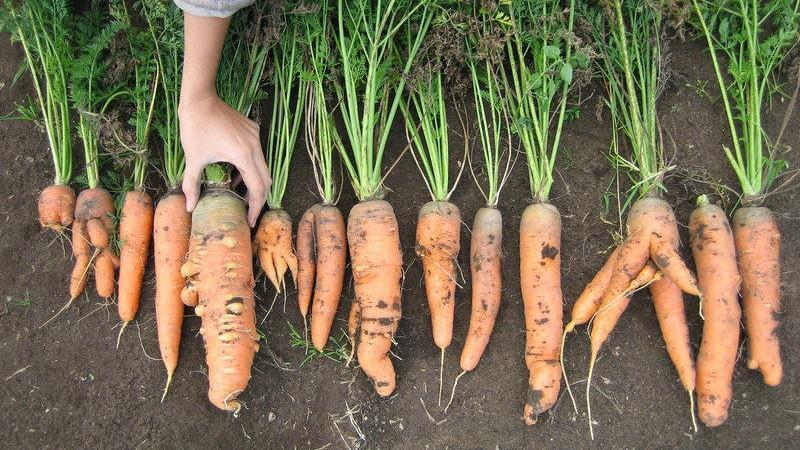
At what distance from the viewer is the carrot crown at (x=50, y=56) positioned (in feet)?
9.20

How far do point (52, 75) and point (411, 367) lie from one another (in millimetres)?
2328

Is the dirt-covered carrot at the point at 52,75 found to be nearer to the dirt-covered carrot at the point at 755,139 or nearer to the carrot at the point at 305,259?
the carrot at the point at 305,259

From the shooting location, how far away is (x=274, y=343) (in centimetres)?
283

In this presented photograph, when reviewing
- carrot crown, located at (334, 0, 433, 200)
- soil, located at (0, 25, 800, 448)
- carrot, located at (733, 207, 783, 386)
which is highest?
carrot crown, located at (334, 0, 433, 200)

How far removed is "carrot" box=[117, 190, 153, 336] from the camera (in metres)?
2.79

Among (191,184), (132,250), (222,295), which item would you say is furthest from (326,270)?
(132,250)

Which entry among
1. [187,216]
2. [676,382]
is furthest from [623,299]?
[187,216]

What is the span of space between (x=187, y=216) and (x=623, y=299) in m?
2.13

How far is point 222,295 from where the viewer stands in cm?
263

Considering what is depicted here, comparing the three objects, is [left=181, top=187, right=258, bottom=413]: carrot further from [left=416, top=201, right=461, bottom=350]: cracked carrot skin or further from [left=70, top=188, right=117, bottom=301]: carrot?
[left=416, top=201, right=461, bottom=350]: cracked carrot skin

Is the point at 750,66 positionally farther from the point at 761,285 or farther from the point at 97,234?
the point at 97,234

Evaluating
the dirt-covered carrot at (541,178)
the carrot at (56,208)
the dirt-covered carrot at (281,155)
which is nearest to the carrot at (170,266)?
the dirt-covered carrot at (281,155)

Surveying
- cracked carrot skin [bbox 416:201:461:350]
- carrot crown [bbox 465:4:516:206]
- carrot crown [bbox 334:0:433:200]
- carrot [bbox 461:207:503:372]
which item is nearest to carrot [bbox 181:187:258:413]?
carrot crown [bbox 334:0:433:200]

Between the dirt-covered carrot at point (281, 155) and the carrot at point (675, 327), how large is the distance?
176cm
